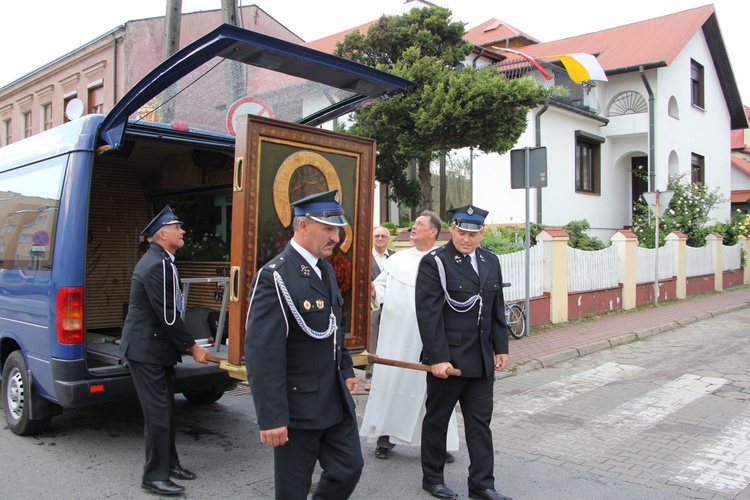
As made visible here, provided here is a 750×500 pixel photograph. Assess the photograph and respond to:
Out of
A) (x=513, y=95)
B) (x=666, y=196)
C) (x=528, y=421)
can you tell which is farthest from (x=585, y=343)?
(x=666, y=196)

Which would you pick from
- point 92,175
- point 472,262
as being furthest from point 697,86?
point 92,175

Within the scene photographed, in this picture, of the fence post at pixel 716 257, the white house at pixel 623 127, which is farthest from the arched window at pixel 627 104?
the fence post at pixel 716 257

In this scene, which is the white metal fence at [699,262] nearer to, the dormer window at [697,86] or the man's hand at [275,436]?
the dormer window at [697,86]

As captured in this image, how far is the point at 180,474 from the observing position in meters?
→ 4.54

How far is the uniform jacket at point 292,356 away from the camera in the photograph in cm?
294

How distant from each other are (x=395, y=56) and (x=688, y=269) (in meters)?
10.7

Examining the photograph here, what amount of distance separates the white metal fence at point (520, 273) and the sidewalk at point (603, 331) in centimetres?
74

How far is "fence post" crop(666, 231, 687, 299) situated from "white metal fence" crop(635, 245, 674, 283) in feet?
0.44

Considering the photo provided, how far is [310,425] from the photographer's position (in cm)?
301

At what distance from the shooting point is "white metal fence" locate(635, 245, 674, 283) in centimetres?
1552

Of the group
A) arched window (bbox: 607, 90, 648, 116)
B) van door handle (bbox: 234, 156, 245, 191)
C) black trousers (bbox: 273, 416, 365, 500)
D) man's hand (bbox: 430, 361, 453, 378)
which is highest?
arched window (bbox: 607, 90, 648, 116)

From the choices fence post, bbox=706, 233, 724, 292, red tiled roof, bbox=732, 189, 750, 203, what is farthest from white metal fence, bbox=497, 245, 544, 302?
red tiled roof, bbox=732, 189, 750, 203

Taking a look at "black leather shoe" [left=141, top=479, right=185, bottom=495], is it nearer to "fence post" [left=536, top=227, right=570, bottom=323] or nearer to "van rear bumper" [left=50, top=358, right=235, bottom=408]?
"van rear bumper" [left=50, top=358, right=235, bottom=408]

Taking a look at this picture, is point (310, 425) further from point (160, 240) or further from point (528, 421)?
point (528, 421)
